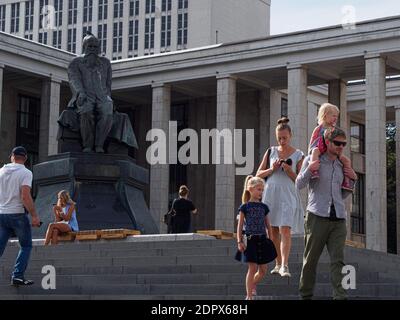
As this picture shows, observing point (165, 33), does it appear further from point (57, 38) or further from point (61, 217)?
point (61, 217)

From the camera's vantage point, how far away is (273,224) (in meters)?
12.6

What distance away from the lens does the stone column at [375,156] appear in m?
42.6

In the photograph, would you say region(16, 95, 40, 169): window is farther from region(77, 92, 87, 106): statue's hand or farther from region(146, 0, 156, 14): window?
region(146, 0, 156, 14): window

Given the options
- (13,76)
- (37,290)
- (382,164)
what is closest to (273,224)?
(37,290)

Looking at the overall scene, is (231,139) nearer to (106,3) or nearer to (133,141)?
(133,141)

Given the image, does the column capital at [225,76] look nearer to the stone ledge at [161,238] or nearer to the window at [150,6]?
the stone ledge at [161,238]

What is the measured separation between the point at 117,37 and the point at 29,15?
46.7 feet

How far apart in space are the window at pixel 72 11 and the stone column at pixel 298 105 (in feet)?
192

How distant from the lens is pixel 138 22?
94.1 meters

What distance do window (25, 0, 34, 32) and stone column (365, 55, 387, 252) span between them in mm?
65470

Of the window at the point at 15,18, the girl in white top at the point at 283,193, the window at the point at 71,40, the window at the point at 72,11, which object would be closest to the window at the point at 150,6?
the window at the point at 71,40

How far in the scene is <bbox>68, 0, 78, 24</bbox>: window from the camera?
101 meters

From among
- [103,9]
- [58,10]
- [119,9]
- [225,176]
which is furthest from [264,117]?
[58,10]

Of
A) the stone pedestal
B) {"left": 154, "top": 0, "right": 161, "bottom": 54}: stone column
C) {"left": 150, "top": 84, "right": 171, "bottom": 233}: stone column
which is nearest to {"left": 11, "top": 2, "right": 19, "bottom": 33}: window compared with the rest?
{"left": 154, "top": 0, "right": 161, "bottom": 54}: stone column
